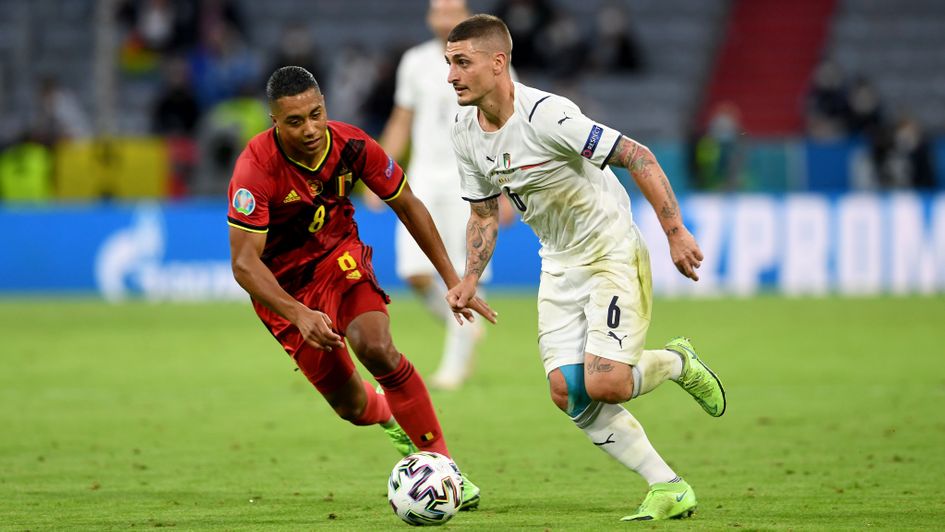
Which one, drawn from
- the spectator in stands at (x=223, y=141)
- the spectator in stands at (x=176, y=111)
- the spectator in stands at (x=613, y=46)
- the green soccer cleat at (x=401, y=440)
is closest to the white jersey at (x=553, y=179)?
the green soccer cleat at (x=401, y=440)

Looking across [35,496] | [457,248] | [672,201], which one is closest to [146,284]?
[457,248]

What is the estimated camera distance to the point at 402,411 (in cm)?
681

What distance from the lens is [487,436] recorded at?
28.9 ft

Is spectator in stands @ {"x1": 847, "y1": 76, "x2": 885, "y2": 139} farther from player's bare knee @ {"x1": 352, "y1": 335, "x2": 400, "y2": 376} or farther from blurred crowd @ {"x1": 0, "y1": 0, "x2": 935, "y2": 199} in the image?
player's bare knee @ {"x1": 352, "y1": 335, "x2": 400, "y2": 376}

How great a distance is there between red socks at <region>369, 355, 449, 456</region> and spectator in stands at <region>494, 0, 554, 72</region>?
16.2 metres

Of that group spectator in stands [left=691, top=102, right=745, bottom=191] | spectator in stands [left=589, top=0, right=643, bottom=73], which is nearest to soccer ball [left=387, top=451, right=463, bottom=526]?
spectator in stands [left=691, top=102, right=745, bottom=191]

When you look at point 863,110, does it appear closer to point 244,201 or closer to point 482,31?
point 482,31

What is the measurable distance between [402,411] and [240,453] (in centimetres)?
182

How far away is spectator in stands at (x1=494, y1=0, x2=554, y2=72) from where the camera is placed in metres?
22.8

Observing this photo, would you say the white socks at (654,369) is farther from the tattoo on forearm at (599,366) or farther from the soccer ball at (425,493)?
the soccer ball at (425,493)

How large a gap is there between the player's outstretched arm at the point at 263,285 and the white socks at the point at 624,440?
1164 millimetres

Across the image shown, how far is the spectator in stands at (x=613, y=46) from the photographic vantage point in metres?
24.2

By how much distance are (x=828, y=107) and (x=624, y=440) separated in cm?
1682

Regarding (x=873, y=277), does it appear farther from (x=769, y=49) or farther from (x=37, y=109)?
(x=37, y=109)
